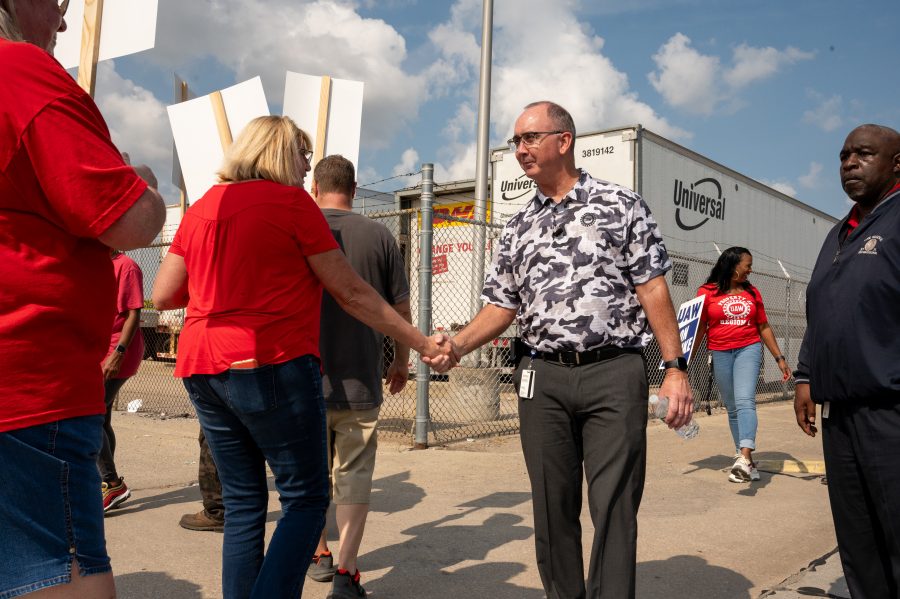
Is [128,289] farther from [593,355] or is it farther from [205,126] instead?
[593,355]

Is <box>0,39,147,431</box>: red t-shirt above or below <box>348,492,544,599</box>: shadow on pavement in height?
above

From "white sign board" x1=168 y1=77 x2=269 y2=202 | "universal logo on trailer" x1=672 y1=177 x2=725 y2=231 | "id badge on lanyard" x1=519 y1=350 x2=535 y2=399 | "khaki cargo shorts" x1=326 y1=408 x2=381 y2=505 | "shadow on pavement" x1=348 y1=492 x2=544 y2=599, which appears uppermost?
"universal logo on trailer" x1=672 y1=177 x2=725 y2=231

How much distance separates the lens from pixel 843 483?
2.86m

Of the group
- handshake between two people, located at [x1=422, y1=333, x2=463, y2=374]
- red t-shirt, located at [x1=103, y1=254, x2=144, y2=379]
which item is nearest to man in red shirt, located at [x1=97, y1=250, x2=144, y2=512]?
red t-shirt, located at [x1=103, y1=254, x2=144, y2=379]

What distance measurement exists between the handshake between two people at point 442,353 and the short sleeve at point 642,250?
87cm

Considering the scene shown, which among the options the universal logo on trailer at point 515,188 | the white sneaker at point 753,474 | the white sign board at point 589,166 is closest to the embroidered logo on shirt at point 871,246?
the white sneaker at point 753,474

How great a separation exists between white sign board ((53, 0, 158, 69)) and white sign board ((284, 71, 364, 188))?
88 centimetres

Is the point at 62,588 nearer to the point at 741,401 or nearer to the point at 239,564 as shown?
the point at 239,564

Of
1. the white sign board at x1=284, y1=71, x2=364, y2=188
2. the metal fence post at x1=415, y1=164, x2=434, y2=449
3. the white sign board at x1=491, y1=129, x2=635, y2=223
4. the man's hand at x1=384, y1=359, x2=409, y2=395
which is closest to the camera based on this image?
the man's hand at x1=384, y1=359, x2=409, y2=395

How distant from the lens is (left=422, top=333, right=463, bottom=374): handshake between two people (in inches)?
131

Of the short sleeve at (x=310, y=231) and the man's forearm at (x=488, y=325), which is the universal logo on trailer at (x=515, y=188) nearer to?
the man's forearm at (x=488, y=325)

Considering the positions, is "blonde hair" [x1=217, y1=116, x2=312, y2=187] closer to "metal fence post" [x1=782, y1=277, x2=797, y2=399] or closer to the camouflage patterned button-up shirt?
the camouflage patterned button-up shirt

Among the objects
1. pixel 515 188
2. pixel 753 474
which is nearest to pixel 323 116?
pixel 753 474

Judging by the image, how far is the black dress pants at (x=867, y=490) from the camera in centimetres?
267
